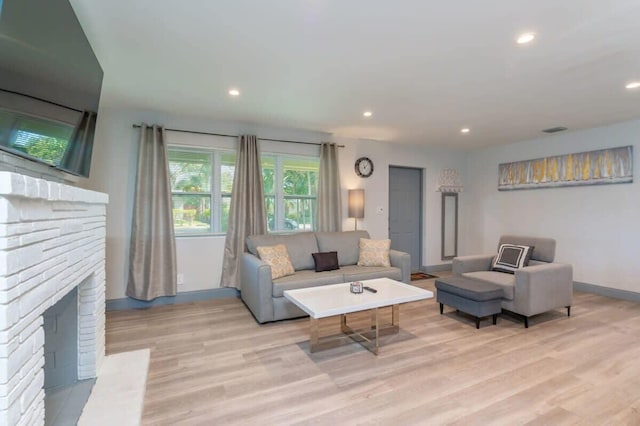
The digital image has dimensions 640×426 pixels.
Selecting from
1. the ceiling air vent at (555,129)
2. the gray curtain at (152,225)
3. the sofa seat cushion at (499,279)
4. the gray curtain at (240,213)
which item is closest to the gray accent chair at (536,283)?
the sofa seat cushion at (499,279)

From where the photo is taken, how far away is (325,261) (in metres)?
4.09

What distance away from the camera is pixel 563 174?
16.1ft

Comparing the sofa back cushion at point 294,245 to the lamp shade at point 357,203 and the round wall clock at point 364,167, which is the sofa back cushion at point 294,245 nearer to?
the lamp shade at point 357,203

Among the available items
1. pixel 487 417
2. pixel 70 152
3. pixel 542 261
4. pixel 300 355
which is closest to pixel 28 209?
pixel 70 152

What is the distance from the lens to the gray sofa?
338 cm

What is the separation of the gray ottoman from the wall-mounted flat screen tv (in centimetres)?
358

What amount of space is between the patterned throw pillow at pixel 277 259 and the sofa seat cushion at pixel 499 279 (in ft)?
7.16

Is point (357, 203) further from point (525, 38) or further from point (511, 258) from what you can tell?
point (525, 38)

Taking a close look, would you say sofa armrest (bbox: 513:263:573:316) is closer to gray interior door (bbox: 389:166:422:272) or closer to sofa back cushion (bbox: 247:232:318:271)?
sofa back cushion (bbox: 247:232:318:271)

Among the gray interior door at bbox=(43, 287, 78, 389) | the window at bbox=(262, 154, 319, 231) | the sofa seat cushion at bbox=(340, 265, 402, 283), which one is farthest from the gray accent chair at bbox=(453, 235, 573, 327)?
the gray interior door at bbox=(43, 287, 78, 389)

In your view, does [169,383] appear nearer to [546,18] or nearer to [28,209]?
[28,209]

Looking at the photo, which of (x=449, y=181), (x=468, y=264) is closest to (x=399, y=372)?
(x=468, y=264)

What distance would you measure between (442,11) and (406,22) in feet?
0.72

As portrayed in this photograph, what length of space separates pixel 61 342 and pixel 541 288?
13.9ft
